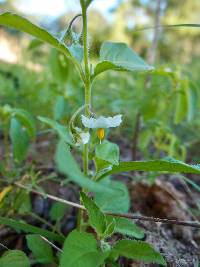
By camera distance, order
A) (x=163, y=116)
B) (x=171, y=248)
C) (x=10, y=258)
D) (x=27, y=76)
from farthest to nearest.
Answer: (x=27, y=76)
(x=163, y=116)
(x=171, y=248)
(x=10, y=258)

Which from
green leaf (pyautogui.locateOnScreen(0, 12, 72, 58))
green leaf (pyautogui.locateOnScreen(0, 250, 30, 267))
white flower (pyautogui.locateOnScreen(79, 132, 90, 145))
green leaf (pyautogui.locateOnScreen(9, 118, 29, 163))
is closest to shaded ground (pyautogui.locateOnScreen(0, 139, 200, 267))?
green leaf (pyautogui.locateOnScreen(9, 118, 29, 163))

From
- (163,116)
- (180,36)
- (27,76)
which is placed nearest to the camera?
(163,116)

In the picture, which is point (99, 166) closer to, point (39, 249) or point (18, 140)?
point (39, 249)

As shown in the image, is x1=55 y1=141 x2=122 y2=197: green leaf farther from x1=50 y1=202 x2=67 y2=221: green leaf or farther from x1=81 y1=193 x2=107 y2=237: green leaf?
x1=50 y1=202 x2=67 y2=221: green leaf

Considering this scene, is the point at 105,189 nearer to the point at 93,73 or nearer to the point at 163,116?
the point at 93,73

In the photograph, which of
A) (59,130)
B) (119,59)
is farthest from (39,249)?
(119,59)

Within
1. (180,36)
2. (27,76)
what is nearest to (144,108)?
(27,76)
